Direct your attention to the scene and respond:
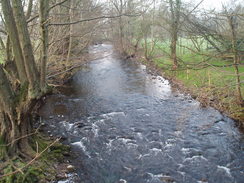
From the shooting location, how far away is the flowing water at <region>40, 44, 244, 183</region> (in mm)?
7137

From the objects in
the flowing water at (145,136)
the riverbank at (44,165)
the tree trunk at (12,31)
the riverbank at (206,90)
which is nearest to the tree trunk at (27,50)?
the tree trunk at (12,31)

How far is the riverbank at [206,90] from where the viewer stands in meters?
8.88

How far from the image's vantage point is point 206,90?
25.1ft

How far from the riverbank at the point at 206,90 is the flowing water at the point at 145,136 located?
1.59ft

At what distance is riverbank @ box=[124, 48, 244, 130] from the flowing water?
485 mm

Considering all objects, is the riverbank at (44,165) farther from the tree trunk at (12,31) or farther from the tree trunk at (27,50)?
the tree trunk at (12,31)

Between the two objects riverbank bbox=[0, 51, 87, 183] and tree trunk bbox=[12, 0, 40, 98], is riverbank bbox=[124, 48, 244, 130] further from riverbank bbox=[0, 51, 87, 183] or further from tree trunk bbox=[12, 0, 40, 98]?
riverbank bbox=[0, 51, 87, 183]

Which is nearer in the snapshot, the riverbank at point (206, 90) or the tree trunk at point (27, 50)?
the tree trunk at point (27, 50)

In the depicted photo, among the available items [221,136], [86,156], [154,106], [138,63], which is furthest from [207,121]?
[138,63]

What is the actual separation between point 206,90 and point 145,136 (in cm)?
341

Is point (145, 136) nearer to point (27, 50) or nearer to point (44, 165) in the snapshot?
point (44, 165)

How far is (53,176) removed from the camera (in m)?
6.66

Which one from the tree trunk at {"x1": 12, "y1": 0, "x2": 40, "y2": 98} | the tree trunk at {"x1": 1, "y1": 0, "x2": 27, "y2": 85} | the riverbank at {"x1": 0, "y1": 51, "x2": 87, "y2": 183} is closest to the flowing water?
the riverbank at {"x1": 0, "y1": 51, "x2": 87, "y2": 183}

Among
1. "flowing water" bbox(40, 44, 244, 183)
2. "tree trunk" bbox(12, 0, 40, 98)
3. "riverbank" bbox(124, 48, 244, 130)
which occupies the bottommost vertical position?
"flowing water" bbox(40, 44, 244, 183)
